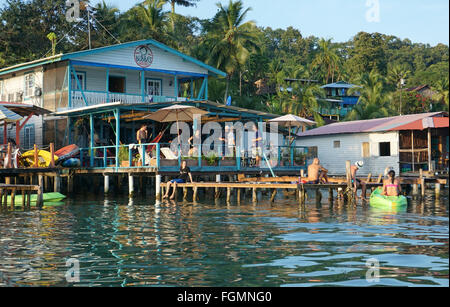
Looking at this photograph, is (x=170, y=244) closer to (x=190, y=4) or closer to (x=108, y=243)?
(x=108, y=243)

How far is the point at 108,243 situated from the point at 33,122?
21.3 m

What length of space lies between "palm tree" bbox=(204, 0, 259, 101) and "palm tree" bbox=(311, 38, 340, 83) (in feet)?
65.2

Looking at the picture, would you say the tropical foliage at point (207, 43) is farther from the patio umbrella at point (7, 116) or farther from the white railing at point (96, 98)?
the patio umbrella at point (7, 116)

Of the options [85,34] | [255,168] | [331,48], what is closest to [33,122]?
[255,168]

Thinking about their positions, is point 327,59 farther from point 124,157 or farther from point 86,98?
point 124,157

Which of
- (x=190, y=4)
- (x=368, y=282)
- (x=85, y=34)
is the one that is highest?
(x=190, y=4)

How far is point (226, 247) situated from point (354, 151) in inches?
1088


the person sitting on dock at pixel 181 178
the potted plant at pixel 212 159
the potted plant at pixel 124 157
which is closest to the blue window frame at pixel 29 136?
the potted plant at pixel 124 157

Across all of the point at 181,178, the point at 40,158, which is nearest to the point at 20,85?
the point at 40,158

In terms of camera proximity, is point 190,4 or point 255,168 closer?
point 255,168

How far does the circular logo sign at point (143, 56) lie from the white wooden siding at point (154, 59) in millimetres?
195

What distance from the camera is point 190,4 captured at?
5447 centimetres

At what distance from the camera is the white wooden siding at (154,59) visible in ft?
98.5
